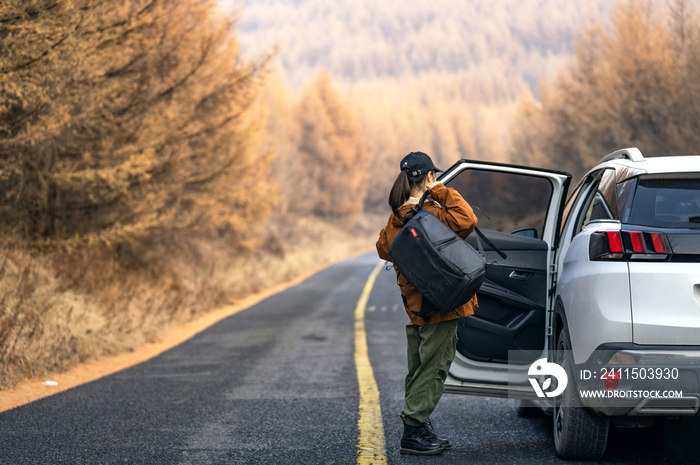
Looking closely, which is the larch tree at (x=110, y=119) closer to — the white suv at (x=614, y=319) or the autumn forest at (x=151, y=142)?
the autumn forest at (x=151, y=142)

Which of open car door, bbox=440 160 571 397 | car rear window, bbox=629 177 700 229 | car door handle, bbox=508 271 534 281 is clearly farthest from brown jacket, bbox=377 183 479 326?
car rear window, bbox=629 177 700 229

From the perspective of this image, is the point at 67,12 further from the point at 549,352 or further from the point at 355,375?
the point at 549,352

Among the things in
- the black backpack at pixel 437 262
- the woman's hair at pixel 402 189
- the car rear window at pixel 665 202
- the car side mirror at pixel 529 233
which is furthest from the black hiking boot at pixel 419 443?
the car rear window at pixel 665 202

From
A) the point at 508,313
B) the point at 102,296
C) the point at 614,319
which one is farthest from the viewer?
the point at 102,296

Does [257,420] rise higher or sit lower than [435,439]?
lower

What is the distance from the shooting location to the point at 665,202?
3693 mm

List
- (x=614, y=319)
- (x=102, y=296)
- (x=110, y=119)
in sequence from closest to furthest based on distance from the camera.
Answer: (x=614, y=319) < (x=110, y=119) < (x=102, y=296)

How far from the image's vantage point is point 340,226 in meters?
54.8

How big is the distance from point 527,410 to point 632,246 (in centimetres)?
250

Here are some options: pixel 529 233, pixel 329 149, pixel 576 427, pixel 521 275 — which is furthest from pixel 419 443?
pixel 329 149

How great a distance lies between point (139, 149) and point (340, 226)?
4325 cm

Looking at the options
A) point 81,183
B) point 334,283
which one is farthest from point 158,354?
point 334,283

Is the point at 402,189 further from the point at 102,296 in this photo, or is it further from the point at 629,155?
the point at 102,296

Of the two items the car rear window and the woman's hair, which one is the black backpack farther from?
the car rear window
